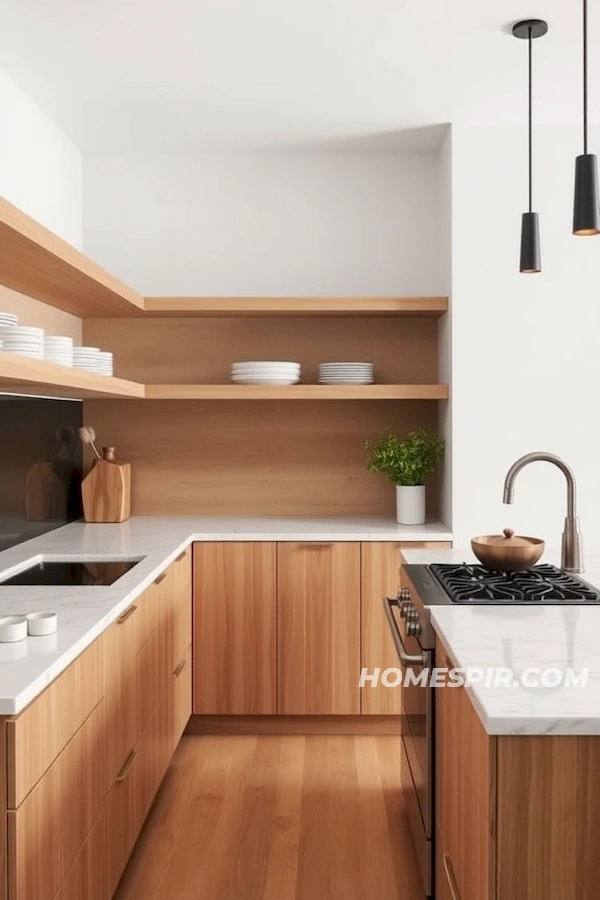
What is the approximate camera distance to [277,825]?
2916 millimetres

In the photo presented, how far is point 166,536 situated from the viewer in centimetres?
353

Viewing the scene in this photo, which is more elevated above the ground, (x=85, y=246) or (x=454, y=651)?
(x=85, y=246)

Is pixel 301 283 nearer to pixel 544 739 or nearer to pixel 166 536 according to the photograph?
pixel 166 536

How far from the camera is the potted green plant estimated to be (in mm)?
3829

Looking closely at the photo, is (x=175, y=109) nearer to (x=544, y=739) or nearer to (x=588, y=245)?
(x=588, y=245)

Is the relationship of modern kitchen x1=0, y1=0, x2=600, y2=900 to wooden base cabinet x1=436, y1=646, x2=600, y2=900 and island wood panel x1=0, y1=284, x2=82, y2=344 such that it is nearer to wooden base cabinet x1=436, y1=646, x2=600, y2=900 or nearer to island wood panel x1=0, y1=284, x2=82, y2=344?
island wood panel x1=0, y1=284, x2=82, y2=344

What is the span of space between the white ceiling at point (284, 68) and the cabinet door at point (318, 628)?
5.83 feet

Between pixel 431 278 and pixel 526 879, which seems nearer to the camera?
pixel 526 879

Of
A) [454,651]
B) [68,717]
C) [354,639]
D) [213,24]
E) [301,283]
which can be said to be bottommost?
[354,639]

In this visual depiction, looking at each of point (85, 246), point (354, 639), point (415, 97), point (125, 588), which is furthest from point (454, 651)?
point (85, 246)

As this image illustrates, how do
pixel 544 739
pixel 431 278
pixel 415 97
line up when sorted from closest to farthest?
1. pixel 544 739
2. pixel 415 97
3. pixel 431 278

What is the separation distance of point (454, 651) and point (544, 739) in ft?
1.22

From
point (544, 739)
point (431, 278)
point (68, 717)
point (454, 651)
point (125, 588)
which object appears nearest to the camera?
point (544, 739)

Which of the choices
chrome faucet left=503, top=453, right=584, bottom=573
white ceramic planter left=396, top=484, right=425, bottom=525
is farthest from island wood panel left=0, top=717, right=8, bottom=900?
white ceramic planter left=396, top=484, right=425, bottom=525
